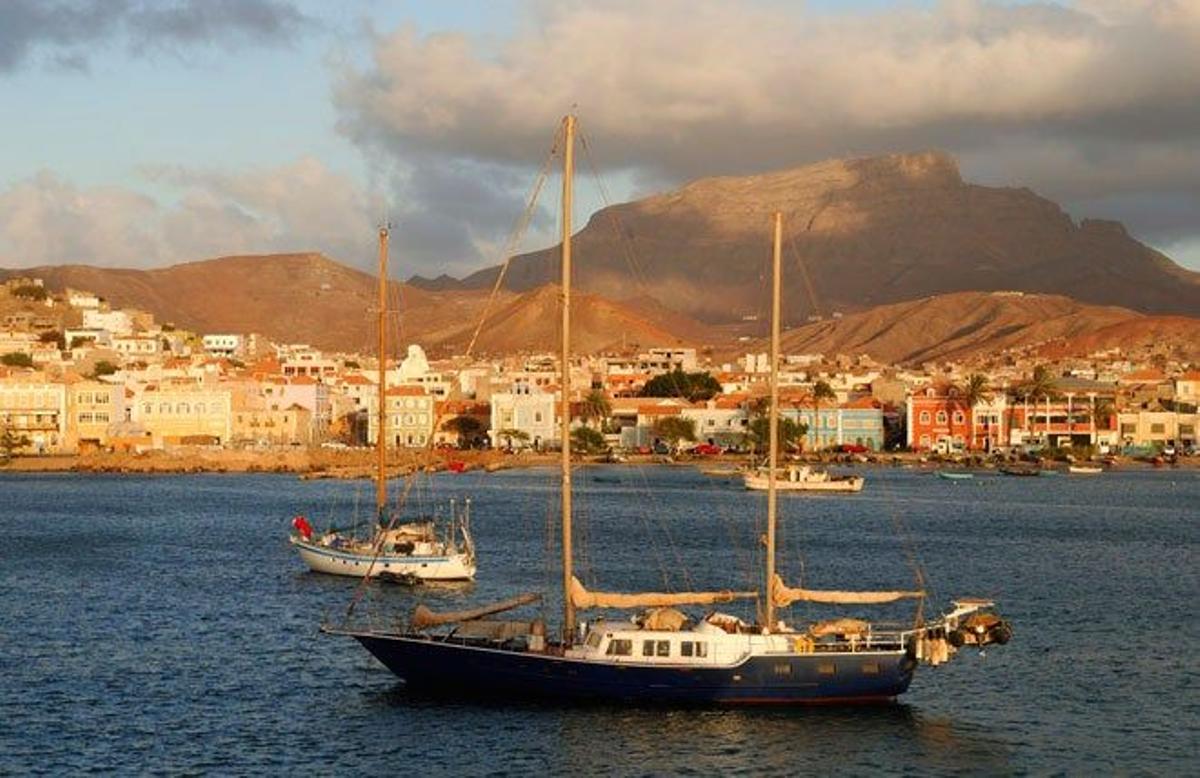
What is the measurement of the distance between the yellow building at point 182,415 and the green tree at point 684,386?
51745mm

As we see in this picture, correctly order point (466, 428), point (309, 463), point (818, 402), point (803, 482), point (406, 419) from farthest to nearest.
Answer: point (466, 428) → point (818, 402) → point (406, 419) → point (309, 463) → point (803, 482)

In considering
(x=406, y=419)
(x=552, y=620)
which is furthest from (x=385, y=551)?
(x=406, y=419)

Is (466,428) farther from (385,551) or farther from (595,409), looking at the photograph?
(385,551)

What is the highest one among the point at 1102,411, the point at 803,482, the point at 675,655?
the point at 1102,411

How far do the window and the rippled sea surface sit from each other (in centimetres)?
104

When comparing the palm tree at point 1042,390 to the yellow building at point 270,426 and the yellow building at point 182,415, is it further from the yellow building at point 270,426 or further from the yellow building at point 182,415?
the yellow building at point 182,415

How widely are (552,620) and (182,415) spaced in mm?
114235

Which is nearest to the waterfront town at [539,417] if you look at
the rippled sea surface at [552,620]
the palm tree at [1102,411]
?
the palm tree at [1102,411]

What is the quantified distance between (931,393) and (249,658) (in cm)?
13274

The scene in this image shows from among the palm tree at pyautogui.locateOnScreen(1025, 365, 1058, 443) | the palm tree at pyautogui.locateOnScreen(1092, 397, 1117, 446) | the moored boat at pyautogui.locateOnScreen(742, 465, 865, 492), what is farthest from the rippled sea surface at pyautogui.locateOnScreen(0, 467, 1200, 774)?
the palm tree at pyautogui.locateOnScreen(1092, 397, 1117, 446)

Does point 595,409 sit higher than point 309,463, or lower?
higher

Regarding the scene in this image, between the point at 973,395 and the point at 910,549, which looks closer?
the point at 910,549

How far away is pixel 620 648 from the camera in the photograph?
3516 centimetres

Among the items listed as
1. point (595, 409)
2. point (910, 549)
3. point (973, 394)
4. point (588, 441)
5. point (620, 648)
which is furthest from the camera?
point (595, 409)
